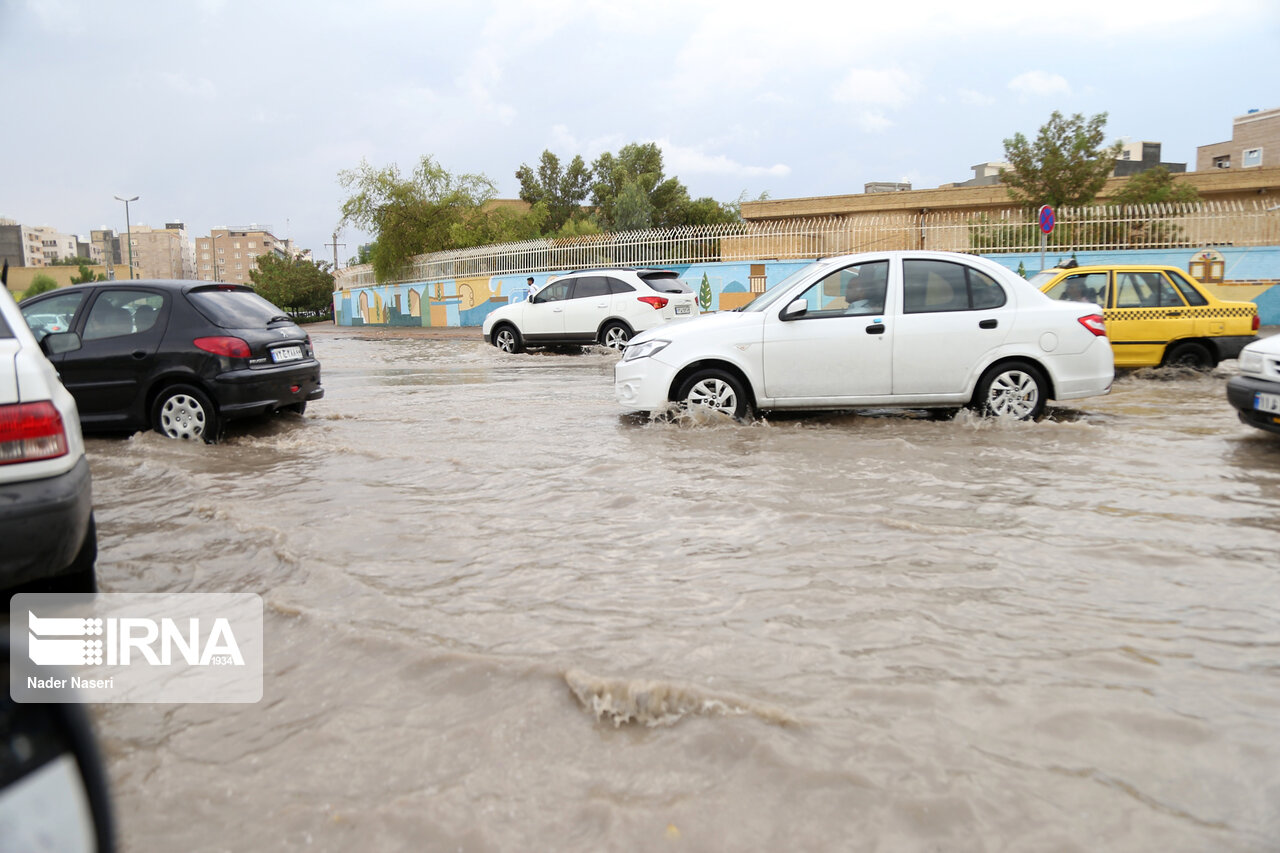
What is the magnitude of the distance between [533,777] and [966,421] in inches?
261

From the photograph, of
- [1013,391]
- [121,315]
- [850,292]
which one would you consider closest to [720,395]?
[850,292]

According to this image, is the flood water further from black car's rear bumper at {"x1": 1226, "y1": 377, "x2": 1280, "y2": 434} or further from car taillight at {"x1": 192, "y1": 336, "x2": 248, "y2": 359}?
car taillight at {"x1": 192, "y1": 336, "x2": 248, "y2": 359}

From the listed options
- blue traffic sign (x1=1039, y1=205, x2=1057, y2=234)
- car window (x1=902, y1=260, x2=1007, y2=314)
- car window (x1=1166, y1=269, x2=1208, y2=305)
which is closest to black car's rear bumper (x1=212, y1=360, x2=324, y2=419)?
car window (x1=902, y1=260, x2=1007, y2=314)

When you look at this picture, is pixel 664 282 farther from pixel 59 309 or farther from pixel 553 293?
pixel 59 309

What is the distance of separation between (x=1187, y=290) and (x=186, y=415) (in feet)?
39.2

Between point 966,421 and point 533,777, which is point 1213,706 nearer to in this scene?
point 533,777

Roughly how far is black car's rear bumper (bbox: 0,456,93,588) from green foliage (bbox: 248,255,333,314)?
256ft

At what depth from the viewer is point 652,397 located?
834 cm

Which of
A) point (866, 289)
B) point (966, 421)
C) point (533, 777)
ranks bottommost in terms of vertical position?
point (533, 777)

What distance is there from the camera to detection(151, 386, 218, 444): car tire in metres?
8.13

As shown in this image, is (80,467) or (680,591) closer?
(80,467)

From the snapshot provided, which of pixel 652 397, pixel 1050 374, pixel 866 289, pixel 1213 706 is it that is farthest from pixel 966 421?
pixel 1213 706

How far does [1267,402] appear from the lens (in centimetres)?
699

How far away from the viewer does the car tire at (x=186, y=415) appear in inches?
320
